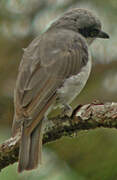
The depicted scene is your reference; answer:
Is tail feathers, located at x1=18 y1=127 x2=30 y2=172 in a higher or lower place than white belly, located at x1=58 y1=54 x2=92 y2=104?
lower

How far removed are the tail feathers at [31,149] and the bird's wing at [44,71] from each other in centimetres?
8

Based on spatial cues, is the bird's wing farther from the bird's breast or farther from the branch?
the branch

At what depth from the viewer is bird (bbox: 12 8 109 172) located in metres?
3.08

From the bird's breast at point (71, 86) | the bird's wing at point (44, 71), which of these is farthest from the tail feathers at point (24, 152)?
the bird's breast at point (71, 86)

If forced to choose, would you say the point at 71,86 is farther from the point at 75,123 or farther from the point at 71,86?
the point at 75,123

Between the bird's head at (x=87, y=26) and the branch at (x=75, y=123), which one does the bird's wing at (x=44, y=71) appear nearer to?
the branch at (x=75, y=123)

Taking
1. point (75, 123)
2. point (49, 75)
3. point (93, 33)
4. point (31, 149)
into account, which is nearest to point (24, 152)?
point (31, 149)

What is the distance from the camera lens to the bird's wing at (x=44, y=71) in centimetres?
319

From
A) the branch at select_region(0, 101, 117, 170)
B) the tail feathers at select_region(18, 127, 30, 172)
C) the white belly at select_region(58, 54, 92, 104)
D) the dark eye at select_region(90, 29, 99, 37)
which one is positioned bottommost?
the tail feathers at select_region(18, 127, 30, 172)

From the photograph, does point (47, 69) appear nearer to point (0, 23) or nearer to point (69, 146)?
point (69, 146)

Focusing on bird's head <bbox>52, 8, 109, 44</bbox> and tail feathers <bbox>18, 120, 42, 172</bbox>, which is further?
bird's head <bbox>52, 8, 109, 44</bbox>

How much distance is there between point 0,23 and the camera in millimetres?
5574

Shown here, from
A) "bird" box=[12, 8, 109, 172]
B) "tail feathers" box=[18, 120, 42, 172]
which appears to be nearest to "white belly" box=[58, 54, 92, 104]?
"bird" box=[12, 8, 109, 172]

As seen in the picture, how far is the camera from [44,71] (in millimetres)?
3553
